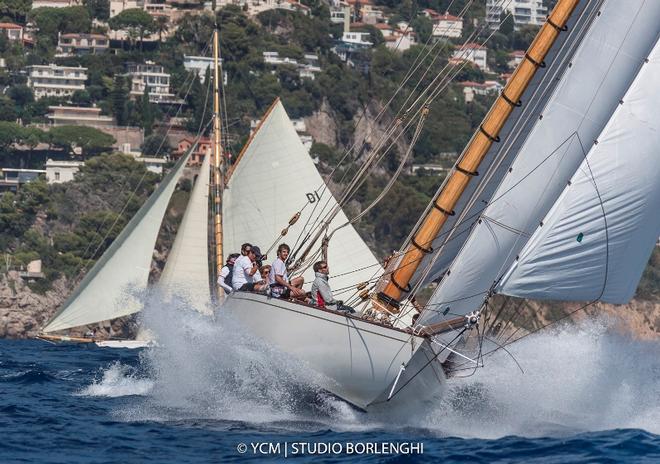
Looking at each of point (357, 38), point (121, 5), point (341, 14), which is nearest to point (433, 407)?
point (357, 38)

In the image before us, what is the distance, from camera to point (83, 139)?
307 ft

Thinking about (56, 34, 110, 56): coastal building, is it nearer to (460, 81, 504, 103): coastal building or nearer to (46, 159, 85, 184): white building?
(460, 81, 504, 103): coastal building

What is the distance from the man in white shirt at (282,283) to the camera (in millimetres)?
19812

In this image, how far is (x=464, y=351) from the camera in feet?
65.4

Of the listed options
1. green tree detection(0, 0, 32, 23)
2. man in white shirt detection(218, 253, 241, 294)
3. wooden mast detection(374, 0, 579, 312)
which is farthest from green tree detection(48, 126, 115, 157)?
wooden mast detection(374, 0, 579, 312)

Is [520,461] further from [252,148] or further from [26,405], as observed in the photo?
[252,148]

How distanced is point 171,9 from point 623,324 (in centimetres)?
6022

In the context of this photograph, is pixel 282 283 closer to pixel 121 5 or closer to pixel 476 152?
pixel 476 152

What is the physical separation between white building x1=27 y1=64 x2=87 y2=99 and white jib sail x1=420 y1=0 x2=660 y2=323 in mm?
89838

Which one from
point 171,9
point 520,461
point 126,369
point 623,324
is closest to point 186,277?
point 126,369

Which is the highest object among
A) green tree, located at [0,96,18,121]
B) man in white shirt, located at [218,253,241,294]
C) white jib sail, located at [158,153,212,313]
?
man in white shirt, located at [218,253,241,294]

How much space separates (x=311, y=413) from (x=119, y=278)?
1461cm

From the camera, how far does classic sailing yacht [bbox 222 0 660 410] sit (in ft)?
59.0

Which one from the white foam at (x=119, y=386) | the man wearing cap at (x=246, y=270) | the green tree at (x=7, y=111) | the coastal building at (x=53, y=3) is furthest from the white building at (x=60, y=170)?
the man wearing cap at (x=246, y=270)
